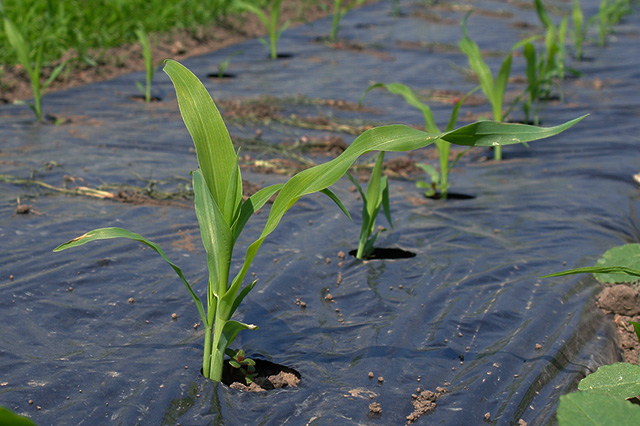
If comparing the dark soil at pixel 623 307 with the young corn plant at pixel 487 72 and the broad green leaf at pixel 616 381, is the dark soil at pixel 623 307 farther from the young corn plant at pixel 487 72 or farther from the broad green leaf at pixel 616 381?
the young corn plant at pixel 487 72

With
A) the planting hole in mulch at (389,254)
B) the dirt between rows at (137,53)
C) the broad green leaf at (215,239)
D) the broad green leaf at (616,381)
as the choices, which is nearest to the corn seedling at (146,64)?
the dirt between rows at (137,53)

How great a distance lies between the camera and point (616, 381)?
4.29 feet

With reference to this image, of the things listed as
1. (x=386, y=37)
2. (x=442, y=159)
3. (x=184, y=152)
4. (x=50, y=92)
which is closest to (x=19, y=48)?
(x=50, y=92)

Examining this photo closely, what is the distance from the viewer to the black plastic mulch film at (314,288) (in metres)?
1.46

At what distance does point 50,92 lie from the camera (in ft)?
13.7

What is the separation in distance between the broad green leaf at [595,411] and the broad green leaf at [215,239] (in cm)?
71

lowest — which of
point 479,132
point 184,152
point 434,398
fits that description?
point 434,398

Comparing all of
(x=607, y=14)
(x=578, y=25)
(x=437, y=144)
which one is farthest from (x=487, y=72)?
(x=607, y=14)

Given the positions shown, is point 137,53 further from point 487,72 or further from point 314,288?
point 314,288

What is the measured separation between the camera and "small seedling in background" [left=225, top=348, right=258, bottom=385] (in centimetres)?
150

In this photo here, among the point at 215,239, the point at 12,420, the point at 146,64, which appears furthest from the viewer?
the point at 146,64

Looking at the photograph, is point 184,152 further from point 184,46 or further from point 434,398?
point 184,46

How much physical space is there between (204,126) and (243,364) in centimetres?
62

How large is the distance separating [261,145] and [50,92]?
1674 millimetres
